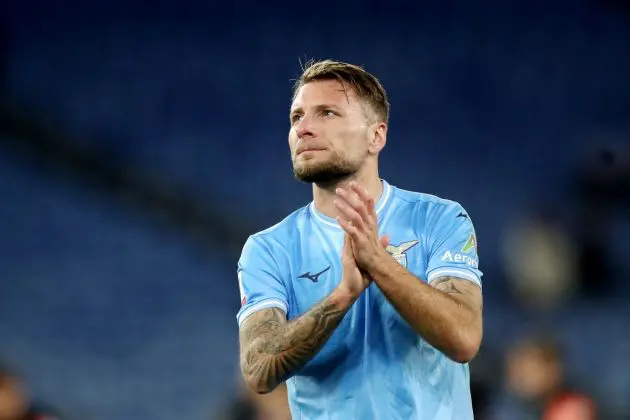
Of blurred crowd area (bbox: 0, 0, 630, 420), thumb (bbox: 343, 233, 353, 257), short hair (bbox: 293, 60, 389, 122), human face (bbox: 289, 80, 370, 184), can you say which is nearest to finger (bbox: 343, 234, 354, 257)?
thumb (bbox: 343, 233, 353, 257)

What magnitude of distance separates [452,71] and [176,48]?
2.60 m

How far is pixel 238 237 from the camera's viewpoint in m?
9.42

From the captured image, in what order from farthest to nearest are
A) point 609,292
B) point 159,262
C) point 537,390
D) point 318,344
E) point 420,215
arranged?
point 159,262 < point 609,292 < point 537,390 < point 420,215 < point 318,344

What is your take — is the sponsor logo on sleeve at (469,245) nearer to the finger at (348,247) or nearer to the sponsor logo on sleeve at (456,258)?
the sponsor logo on sleeve at (456,258)

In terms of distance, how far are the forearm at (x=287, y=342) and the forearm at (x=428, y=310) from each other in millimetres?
136

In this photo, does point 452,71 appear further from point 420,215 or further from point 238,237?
point 420,215

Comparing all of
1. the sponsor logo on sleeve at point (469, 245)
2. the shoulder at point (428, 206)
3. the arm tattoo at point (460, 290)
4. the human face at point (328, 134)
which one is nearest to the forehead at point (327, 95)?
the human face at point (328, 134)

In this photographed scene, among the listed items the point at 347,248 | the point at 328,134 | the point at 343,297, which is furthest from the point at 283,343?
the point at 328,134

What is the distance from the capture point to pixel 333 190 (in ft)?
11.3

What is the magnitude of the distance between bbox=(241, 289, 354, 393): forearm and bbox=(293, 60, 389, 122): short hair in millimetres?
777

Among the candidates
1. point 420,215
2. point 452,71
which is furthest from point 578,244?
point 420,215

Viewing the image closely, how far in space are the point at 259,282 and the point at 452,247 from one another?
0.64 metres

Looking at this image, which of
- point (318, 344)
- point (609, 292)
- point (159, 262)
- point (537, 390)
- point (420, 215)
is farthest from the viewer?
point (159, 262)

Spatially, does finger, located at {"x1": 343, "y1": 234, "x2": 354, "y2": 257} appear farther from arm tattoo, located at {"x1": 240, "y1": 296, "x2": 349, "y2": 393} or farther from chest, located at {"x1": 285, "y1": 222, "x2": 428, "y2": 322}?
chest, located at {"x1": 285, "y1": 222, "x2": 428, "y2": 322}
